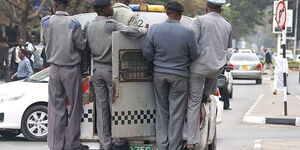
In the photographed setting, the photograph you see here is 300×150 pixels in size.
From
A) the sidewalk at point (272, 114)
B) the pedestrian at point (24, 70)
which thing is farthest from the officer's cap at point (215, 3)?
the pedestrian at point (24, 70)

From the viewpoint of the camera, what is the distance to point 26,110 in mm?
13922

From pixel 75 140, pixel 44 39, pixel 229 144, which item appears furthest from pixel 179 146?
pixel 229 144

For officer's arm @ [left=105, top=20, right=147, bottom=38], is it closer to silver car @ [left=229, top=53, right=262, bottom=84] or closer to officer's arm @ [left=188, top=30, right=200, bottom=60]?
officer's arm @ [left=188, top=30, right=200, bottom=60]

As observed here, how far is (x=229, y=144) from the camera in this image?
46.6 ft

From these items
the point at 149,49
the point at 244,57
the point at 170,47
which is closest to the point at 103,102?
the point at 149,49

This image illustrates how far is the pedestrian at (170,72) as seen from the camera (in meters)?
9.37

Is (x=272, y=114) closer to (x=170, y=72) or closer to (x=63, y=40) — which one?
(x=170, y=72)

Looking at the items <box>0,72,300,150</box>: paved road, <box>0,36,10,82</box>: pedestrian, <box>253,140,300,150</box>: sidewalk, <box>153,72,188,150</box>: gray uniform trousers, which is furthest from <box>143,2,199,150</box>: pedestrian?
<box>0,36,10,82</box>: pedestrian

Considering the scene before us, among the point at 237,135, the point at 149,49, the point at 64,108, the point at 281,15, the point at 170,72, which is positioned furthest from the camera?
the point at 281,15

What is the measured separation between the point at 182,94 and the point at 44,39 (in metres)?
1.86

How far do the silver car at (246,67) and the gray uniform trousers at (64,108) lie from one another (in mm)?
28462

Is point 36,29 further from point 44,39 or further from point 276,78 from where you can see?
point 44,39

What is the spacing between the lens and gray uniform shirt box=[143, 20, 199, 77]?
9.36m

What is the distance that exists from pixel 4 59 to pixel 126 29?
1899cm
